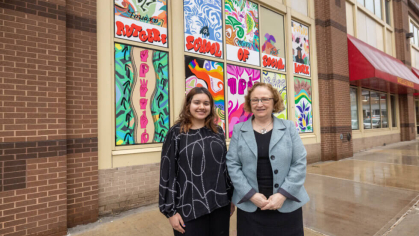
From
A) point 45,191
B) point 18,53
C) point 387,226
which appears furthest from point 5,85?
point 387,226

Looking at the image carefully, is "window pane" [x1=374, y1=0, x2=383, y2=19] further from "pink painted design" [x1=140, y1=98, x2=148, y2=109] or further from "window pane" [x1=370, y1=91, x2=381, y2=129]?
"pink painted design" [x1=140, y1=98, x2=148, y2=109]

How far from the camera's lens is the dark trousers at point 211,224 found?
178 cm

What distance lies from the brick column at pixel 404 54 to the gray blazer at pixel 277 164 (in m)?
14.6

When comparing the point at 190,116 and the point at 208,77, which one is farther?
the point at 208,77

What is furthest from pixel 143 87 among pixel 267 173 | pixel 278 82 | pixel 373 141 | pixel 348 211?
pixel 373 141

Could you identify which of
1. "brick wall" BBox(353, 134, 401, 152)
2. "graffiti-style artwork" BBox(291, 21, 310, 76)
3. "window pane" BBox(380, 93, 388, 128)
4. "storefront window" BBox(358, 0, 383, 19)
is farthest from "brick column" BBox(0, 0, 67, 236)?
"window pane" BBox(380, 93, 388, 128)

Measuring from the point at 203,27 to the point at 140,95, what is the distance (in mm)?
2221

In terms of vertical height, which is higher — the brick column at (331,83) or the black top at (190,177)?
the brick column at (331,83)

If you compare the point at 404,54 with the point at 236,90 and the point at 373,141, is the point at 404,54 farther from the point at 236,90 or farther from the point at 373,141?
the point at 236,90

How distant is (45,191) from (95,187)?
2.15ft

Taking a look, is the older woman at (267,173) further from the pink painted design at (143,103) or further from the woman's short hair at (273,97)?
the pink painted design at (143,103)

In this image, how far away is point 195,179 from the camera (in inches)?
70.8

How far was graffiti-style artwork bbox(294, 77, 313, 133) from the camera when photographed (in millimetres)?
7279

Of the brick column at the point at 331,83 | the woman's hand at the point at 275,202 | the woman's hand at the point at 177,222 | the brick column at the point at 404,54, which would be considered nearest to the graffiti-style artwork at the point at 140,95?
the woman's hand at the point at 177,222
